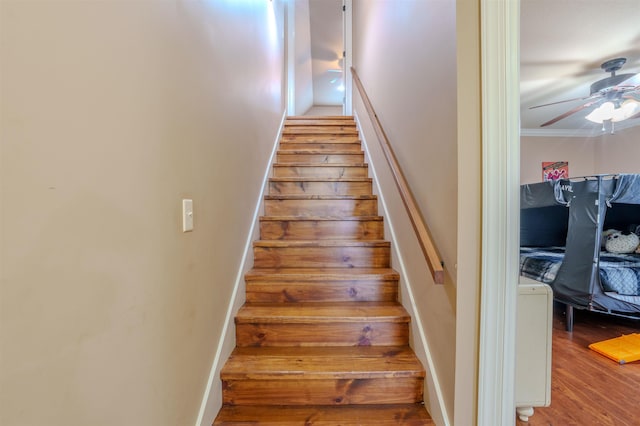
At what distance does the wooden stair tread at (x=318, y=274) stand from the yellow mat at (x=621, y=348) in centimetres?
165

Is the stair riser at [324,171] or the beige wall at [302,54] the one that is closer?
the stair riser at [324,171]

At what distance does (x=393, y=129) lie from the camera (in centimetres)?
190

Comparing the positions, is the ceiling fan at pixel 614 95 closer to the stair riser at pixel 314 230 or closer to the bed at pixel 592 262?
the bed at pixel 592 262

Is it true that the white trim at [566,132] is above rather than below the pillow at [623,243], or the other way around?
above

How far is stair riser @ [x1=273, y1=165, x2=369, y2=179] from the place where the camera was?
Result: 269 centimetres

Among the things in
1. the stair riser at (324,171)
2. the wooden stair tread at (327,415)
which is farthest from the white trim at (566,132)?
the wooden stair tread at (327,415)

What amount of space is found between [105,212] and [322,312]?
46.0 inches

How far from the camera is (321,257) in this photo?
1.90 metres

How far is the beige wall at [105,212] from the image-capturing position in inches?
18.1

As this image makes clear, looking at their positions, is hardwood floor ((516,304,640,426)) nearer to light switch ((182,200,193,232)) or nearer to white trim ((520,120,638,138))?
light switch ((182,200,193,232))

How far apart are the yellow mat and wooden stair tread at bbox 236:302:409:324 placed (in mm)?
1618

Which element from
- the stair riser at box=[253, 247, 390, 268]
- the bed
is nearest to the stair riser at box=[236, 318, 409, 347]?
the stair riser at box=[253, 247, 390, 268]

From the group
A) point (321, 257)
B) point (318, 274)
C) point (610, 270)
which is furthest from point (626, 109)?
point (318, 274)

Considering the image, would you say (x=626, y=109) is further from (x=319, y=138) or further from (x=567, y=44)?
(x=319, y=138)
